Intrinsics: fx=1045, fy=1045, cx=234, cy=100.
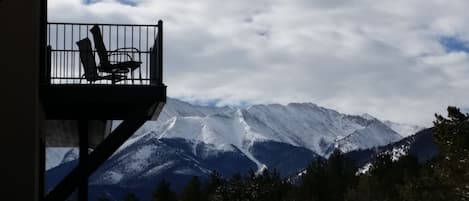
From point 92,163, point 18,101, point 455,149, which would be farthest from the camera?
point 455,149

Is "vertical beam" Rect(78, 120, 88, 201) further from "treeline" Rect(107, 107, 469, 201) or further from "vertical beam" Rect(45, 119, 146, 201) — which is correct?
"treeline" Rect(107, 107, 469, 201)

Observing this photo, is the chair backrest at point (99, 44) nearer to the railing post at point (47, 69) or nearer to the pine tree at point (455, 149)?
the railing post at point (47, 69)

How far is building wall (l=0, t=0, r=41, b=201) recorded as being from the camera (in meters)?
12.4

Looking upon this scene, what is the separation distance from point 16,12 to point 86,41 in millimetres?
2877

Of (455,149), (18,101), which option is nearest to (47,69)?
(18,101)

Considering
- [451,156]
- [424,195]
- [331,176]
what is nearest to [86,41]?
[451,156]

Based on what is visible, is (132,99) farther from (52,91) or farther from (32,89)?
(32,89)

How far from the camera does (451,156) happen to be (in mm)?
34625

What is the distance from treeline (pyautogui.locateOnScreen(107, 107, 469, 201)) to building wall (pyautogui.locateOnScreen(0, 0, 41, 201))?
23.5 m

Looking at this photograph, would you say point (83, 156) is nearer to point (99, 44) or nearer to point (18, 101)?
point (99, 44)

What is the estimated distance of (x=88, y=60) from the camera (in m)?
15.3

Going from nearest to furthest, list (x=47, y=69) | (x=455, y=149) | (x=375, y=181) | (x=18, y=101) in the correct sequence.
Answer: (x=18, y=101) → (x=47, y=69) → (x=455, y=149) → (x=375, y=181)

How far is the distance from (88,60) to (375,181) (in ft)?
144

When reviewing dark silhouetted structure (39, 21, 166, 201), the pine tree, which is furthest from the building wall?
the pine tree
